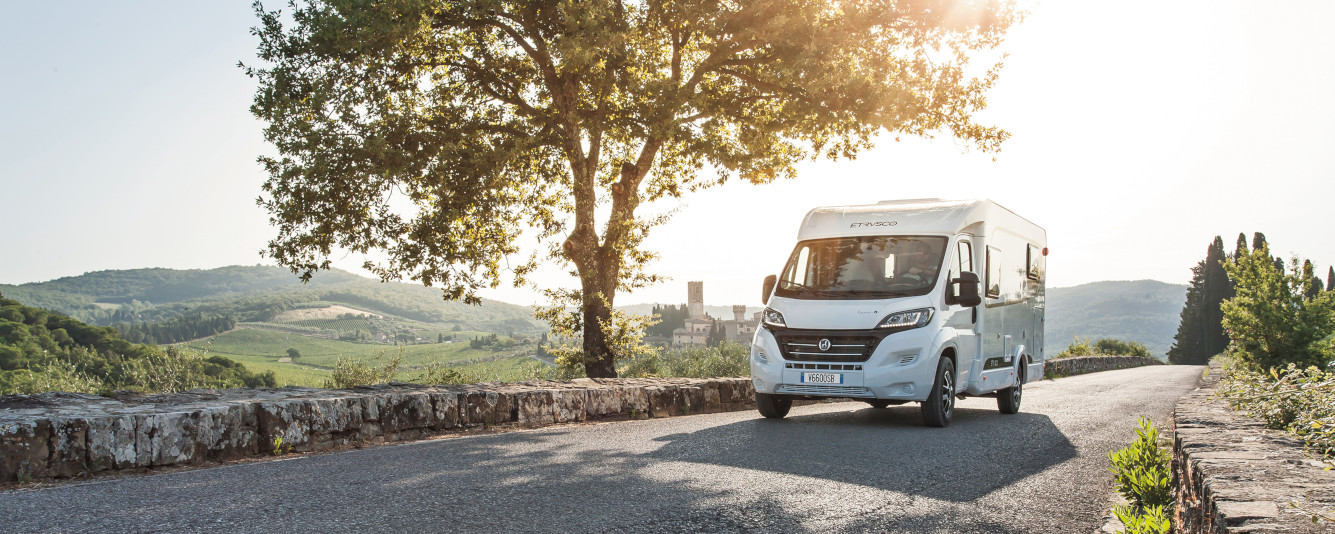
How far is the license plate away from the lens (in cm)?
944

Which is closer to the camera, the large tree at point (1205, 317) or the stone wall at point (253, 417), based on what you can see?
the stone wall at point (253, 417)

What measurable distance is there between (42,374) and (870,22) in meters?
14.0

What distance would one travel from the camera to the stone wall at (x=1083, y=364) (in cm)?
2809

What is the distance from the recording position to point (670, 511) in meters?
4.67

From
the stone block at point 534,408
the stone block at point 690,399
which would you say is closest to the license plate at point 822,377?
the stone block at point 690,399

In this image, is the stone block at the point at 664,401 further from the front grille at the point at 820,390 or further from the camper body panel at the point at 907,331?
the front grille at the point at 820,390

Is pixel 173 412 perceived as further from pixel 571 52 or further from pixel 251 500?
pixel 571 52

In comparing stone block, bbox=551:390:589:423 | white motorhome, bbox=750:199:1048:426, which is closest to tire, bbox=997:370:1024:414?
white motorhome, bbox=750:199:1048:426

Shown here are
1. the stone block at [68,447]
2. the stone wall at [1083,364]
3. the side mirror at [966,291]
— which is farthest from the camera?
the stone wall at [1083,364]

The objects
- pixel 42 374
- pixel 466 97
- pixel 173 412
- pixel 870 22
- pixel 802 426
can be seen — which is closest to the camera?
pixel 173 412

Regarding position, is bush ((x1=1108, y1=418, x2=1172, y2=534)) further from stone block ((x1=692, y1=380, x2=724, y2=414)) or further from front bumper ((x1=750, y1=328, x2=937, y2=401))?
stone block ((x1=692, y1=380, x2=724, y2=414))

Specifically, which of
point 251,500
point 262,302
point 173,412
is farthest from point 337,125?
point 262,302

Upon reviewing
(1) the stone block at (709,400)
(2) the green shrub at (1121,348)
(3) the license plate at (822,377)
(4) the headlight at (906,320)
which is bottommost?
(2) the green shrub at (1121,348)

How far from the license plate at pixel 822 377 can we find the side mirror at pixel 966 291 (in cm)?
158
